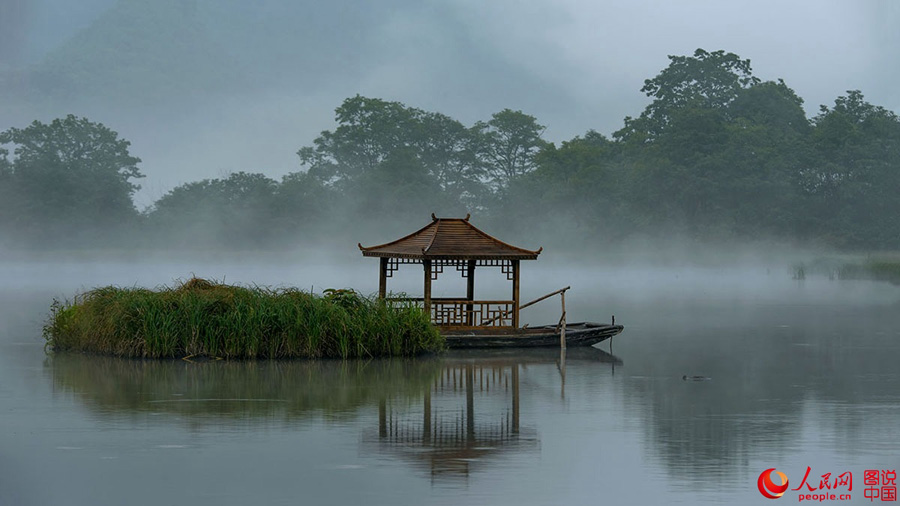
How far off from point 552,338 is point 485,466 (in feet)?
40.6

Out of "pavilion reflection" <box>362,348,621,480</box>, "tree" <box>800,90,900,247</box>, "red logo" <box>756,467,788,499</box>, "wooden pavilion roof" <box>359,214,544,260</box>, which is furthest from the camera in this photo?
"tree" <box>800,90,900,247</box>

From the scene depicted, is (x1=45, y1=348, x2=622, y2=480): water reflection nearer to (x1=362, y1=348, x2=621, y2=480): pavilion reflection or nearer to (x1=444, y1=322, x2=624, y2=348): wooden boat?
(x1=362, y1=348, x2=621, y2=480): pavilion reflection

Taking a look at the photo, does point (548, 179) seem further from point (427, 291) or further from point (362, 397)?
point (362, 397)

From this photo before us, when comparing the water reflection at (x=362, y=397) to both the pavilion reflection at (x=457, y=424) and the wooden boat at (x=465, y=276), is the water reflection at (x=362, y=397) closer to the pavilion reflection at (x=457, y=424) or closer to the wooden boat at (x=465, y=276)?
the pavilion reflection at (x=457, y=424)

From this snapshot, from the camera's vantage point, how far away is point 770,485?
12055mm

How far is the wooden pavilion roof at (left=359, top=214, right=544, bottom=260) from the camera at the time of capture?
2412cm

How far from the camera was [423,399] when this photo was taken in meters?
17.5

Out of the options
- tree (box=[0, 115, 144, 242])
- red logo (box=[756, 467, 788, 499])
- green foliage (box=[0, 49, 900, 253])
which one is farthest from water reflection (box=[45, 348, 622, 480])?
tree (box=[0, 115, 144, 242])

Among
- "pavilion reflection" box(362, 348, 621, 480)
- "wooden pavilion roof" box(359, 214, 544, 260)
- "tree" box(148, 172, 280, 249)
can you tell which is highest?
"tree" box(148, 172, 280, 249)

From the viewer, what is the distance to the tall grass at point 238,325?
70.8 ft

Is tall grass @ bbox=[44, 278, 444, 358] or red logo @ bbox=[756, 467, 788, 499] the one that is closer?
red logo @ bbox=[756, 467, 788, 499]

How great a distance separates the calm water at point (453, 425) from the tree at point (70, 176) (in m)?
55.2

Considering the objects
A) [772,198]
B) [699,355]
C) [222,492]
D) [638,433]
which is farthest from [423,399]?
[772,198]

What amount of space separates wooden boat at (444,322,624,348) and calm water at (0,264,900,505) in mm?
322
